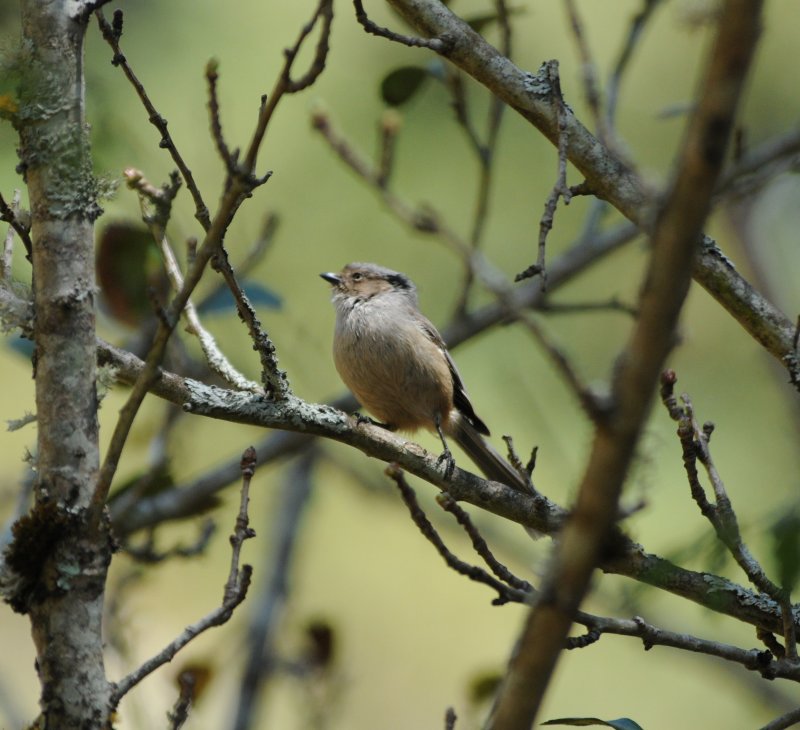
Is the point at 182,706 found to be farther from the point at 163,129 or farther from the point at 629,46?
the point at 629,46

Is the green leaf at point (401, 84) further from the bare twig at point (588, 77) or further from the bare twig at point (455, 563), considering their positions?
the bare twig at point (455, 563)

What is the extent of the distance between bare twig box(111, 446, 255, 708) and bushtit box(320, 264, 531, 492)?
241cm

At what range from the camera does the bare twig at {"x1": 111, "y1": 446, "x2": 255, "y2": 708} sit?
196 cm

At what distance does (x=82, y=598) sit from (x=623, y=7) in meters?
6.45

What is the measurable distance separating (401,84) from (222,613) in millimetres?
2692

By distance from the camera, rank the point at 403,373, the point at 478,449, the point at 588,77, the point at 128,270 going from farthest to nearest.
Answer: the point at 478,449 < the point at 403,373 < the point at 128,270 < the point at 588,77

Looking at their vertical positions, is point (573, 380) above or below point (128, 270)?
below

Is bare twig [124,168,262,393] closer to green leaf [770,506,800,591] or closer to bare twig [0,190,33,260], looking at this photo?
bare twig [0,190,33,260]

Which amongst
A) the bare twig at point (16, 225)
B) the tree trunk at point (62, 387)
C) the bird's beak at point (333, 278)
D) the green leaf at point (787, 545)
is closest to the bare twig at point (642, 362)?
the green leaf at point (787, 545)

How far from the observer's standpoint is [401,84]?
425cm

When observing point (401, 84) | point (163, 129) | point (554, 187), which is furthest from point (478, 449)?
point (163, 129)

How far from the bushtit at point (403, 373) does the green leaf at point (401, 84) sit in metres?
1.17

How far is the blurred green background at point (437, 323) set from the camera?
6.02 meters

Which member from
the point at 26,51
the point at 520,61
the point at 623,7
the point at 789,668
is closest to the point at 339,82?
the point at 520,61
